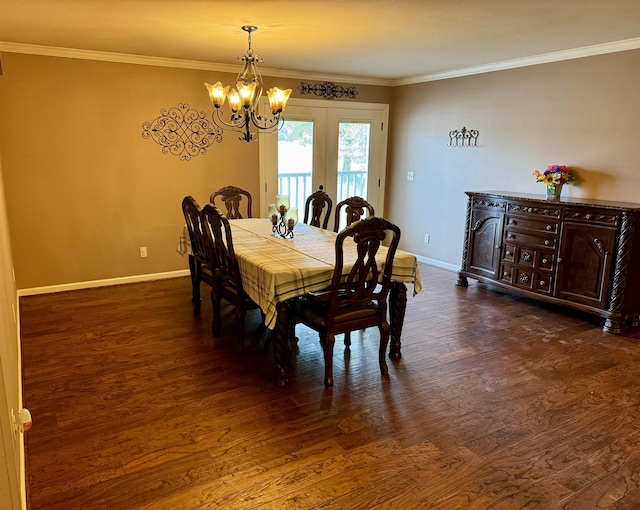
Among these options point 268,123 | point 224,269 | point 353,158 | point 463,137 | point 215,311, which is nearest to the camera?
point 224,269

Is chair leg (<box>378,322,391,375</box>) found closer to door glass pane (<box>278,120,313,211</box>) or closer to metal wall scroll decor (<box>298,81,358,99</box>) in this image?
door glass pane (<box>278,120,313,211</box>)

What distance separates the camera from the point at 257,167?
576 cm

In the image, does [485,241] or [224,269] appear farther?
[485,241]

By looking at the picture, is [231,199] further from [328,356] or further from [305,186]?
[328,356]

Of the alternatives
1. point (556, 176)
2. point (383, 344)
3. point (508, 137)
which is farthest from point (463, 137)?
point (383, 344)

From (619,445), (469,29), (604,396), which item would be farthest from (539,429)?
(469,29)

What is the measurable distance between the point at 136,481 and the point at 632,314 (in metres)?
4.02

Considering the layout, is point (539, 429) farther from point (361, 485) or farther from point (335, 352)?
point (335, 352)

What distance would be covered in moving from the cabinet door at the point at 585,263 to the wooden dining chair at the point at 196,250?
122 inches

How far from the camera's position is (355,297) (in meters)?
2.99

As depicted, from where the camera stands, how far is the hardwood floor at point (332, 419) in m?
2.12

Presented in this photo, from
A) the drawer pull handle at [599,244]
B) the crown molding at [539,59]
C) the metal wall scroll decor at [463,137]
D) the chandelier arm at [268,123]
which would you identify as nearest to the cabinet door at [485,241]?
the drawer pull handle at [599,244]

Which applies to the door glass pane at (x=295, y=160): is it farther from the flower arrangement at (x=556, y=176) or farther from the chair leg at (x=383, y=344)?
the chair leg at (x=383, y=344)

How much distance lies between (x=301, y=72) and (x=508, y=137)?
255 cm
